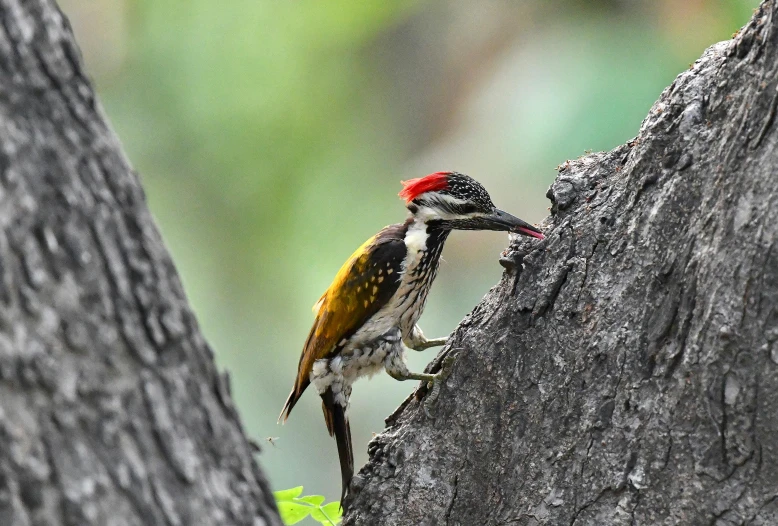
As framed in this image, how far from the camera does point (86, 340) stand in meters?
1.62

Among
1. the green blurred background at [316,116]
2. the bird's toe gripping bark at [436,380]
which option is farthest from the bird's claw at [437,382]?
the green blurred background at [316,116]

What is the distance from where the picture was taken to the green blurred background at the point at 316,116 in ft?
44.0

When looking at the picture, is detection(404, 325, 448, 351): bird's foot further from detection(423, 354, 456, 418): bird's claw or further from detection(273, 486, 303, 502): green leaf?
detection(273, 486, 303, 502): green leaf

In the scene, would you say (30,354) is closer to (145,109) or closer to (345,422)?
(345,422)

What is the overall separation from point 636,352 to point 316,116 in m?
14.1

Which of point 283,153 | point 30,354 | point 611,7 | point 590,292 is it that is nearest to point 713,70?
point 590,292

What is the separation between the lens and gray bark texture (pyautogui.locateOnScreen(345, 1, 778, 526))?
227 cm

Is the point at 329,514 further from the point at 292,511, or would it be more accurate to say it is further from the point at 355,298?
the point at 355,298

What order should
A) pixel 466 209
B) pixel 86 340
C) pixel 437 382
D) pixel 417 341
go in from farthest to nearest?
pixel 417 341
pixel 466 209
pixel 437 382
pixel 86 340

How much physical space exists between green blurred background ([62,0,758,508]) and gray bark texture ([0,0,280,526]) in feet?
36.7

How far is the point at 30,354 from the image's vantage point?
1562 mm

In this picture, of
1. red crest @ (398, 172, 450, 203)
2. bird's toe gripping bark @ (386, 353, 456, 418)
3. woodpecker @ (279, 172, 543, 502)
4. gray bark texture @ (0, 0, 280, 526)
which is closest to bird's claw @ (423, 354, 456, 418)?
bird's toe gripping bark @ (386, 353, 456, 418)

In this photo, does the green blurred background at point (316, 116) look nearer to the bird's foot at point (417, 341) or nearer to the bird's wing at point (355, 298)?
the bird's foot at point (417, 341)

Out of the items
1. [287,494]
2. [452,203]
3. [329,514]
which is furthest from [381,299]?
[287,494]
